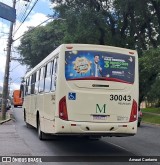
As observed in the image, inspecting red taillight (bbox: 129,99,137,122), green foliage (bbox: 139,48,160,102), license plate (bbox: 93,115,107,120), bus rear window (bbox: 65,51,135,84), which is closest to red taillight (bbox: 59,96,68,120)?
bus rear window (bbox: 65,51,135,84)

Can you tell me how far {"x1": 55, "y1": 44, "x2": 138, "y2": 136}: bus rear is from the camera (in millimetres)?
12438

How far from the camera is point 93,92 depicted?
12.7m

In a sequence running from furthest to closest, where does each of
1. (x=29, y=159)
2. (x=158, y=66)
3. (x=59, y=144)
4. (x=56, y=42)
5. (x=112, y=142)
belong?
(x=56, y=42)
(x=158, y=66)
(x=112, y=142)
(x=59, y=144)
(x=29, y=159)

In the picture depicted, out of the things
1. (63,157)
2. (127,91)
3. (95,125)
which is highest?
(127,91)

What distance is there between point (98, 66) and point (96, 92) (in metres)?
0.82

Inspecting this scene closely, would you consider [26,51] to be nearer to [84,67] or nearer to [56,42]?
[56,42]

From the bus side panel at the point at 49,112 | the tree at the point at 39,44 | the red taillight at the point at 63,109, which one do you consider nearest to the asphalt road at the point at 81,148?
the bus side panel at the point at 49,112

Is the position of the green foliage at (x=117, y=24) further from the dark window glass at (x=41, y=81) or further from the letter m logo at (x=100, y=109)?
the letter m logo at (x=100, y=109)

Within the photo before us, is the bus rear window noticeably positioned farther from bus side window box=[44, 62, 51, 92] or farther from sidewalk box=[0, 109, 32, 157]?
sidewalk box=[0, 109, 32, 157]

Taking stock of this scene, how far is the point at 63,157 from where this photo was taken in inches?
476

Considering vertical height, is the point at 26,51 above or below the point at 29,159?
above

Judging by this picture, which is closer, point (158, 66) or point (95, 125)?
point (95, 125)

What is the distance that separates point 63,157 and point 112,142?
4.56m

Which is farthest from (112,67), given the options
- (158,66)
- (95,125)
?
(158,66)
